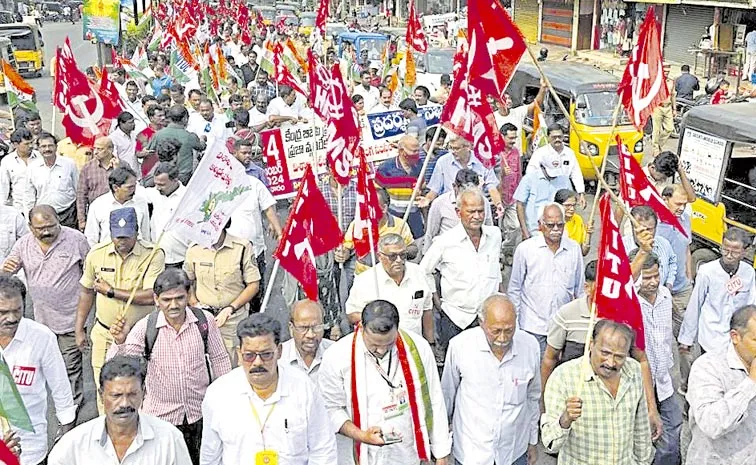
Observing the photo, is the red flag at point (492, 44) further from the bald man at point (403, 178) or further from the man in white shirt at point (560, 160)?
the man in white shirt at point (560, 160)

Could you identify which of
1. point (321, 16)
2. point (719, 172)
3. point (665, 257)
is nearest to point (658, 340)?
point (665, 257)

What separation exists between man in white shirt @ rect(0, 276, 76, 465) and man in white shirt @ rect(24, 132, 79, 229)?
11.1 ft

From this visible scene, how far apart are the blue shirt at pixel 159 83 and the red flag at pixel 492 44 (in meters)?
10.8

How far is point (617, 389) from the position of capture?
13.5 ft

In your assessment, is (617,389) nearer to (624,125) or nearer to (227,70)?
(624,125)

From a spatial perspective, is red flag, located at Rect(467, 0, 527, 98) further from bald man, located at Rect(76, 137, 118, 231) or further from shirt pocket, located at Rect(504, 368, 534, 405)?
bald man, located at Rect(76, 137, 118, 231)

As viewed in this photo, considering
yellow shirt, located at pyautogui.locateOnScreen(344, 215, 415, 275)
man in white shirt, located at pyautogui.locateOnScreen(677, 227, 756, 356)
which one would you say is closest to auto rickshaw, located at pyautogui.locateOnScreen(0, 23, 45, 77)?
yellow shirt, located at pyautogui.locateOnScreen(344, 215, 415, 275)

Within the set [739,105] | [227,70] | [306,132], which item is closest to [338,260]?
[306,132]

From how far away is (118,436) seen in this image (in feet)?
12.0

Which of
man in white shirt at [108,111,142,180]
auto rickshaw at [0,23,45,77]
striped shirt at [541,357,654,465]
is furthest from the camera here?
auto rickshaw at [0,23,45,77]

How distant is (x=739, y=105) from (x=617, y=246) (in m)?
5.34

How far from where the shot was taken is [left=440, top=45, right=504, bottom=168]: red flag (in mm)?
6520

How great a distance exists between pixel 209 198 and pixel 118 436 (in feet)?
6.92

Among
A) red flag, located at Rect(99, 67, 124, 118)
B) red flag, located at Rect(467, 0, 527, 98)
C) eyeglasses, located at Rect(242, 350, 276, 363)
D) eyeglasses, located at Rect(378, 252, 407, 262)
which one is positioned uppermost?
red flag, located at Rect(467, 0, 527, 98)
